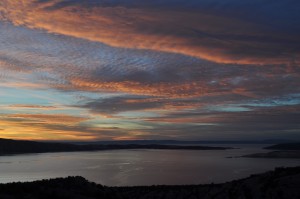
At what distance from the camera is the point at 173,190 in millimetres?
50438

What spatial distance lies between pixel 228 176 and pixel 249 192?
49.6 meters

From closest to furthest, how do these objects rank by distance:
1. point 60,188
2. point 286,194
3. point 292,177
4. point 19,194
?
point 19,194, point 60,188, point 286,194, point 292,177

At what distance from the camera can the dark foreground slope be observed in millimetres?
34566

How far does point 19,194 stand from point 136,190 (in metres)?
24.0

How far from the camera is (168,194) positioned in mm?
49281

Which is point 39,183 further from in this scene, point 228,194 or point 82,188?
point 228,194

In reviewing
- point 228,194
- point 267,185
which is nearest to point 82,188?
point 228,194

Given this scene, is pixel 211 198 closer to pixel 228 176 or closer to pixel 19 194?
pixel 19 194

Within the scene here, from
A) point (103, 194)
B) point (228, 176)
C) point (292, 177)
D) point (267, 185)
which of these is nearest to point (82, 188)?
point (103, 194)

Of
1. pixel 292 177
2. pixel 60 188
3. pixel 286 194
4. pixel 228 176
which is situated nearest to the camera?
pixel 60 188

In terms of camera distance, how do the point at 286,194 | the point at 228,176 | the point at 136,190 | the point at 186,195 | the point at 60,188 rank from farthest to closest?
the point at 228,176 < the point at 136,190 < the point at 186,195 < the point at 286,194 < the point at 60,188

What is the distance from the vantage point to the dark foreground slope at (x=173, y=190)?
34.6m

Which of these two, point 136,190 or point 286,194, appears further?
point 136,190

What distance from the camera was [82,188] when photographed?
39594 mm
